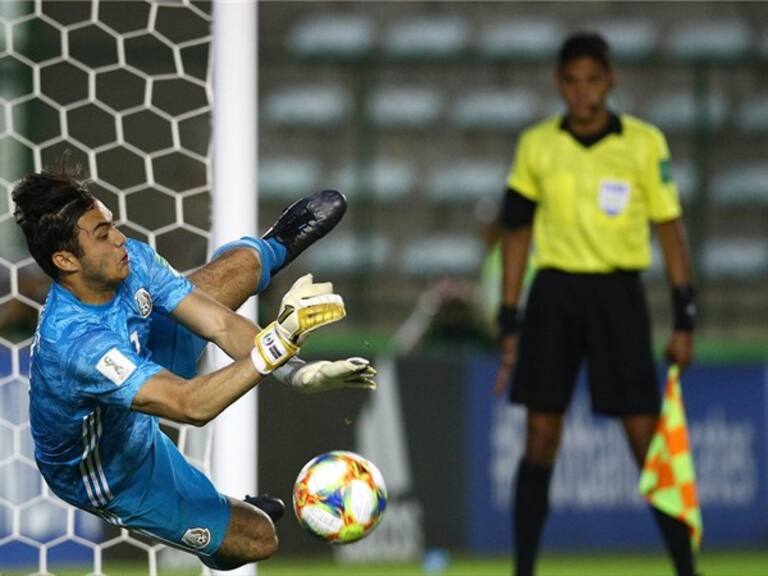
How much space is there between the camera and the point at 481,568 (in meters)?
8.07

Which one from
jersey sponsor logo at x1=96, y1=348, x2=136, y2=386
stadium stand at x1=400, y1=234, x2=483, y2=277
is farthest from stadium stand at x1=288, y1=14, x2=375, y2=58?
jersey sponsor logo at x1=96, y1=348, x2=136, y2=386

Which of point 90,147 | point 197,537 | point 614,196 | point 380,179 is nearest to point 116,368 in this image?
point 197,537

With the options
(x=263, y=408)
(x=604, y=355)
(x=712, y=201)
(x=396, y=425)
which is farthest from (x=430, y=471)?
(x=712, y=201)

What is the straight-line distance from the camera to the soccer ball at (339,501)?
4.82 metres

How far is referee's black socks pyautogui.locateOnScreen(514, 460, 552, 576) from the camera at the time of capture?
20.8 feet

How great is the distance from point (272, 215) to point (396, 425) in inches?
95.3

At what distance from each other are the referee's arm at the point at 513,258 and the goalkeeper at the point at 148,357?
1364 millimetres

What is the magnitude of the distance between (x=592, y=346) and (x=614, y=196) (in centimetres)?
55

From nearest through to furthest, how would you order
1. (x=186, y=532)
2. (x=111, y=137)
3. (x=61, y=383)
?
(x=61, y=383), (x=186, y=532), (x=111, y=137)

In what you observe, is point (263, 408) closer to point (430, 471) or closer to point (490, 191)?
point (430, 471)

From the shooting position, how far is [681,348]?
641 centimetres

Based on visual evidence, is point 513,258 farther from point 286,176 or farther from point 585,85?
point 286,176

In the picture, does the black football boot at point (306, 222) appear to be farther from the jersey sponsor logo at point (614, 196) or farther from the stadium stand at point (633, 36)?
the stadium stand at point (633, 36)

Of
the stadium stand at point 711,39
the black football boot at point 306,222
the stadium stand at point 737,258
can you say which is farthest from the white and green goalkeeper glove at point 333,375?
the stadium stand at point 711,39
